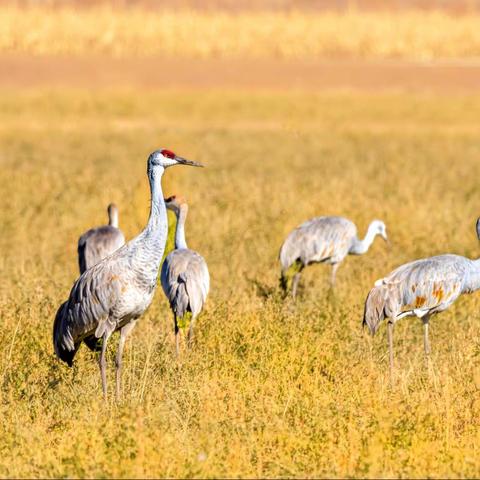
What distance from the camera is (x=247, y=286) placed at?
1091 cm

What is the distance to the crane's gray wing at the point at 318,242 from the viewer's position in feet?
36.5

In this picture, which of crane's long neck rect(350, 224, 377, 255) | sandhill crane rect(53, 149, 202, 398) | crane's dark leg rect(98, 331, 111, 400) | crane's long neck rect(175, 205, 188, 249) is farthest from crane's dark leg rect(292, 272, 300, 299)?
crane's dark leg rect(98, 331, 111, 400)

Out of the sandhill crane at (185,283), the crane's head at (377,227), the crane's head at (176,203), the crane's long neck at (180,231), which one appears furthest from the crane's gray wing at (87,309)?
the crane's head at (377,227)

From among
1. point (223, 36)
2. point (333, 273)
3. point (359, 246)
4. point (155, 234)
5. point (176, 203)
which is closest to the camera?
point (155, 234)

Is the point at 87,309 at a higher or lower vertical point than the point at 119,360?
higher

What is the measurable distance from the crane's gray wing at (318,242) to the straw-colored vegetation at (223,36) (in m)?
34.4

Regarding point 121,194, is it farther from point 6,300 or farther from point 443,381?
point 443,381

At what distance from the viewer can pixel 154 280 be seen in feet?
24.4

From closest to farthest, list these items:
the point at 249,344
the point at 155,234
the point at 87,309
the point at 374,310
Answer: the point at 155,234 < the point at 87,309 < the point at 249,344 < the point at 374,310

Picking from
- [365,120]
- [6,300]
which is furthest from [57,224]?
[365,120]

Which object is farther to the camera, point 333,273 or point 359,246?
point 359,246

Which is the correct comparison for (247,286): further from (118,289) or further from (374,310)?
(118,289)

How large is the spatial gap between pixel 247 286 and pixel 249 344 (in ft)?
8.94

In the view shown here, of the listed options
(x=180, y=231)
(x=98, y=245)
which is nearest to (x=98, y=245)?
(x=98, y=245)
